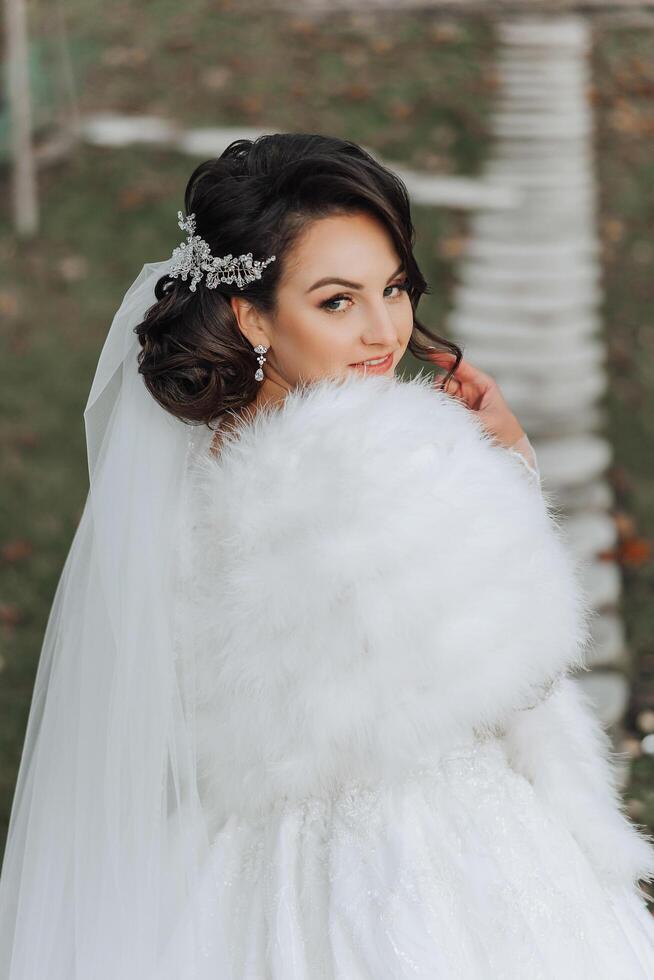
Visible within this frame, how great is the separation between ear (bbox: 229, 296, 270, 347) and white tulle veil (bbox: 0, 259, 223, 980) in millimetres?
287

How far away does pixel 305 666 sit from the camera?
7.49 feet

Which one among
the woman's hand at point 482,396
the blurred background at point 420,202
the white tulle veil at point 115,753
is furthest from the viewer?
the blurred background at point 420,202

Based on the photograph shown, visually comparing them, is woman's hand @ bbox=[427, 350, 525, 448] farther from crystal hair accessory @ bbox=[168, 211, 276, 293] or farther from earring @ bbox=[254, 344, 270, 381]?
crystal hair accessory @ bbox=[168, 211, 276, 293]

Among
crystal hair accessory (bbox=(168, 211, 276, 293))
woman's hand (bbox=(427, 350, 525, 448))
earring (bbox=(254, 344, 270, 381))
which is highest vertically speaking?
crystal hair accessory (bbox=(168, 211, 276, 293))

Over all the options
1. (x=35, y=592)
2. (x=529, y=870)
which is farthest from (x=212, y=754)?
(x=35, y=592)

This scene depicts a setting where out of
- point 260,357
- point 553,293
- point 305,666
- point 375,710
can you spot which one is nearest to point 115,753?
point 305,666

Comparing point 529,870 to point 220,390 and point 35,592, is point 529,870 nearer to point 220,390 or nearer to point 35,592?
point 220,390

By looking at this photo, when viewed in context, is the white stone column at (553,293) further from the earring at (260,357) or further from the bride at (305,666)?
the earring at (260,357)

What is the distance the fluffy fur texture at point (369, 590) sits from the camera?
7.35 feet

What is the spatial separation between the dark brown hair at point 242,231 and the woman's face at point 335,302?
0.10 ft

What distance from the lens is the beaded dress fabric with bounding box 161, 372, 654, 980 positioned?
2242mm

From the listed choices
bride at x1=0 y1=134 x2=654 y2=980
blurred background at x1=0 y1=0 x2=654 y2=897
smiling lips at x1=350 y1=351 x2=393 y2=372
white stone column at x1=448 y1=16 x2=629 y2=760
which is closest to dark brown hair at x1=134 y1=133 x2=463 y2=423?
bride at x1=0 y1=134 x2=654 y2=980

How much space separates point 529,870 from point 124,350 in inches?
60.4

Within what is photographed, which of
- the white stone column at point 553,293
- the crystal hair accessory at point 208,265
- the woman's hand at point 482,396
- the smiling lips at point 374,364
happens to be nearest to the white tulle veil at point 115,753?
the crystal hair accessory at point 208,265
